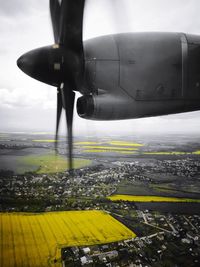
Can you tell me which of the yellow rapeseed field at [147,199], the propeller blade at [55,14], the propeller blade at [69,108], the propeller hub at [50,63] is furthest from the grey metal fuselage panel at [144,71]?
the yellow rapeseed field at [147,199]

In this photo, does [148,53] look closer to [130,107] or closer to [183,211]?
[130,107]

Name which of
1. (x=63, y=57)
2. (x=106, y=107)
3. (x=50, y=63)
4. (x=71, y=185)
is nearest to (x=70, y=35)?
(x=63, y=57)

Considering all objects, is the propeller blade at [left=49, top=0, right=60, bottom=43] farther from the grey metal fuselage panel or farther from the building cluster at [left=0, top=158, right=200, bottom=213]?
the building cluster at [left=0, top=158, right=200, bottom=213]

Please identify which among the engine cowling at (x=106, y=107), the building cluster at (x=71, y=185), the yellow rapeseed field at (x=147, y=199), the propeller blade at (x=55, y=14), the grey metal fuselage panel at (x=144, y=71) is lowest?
the yellow rapeseed field at (x=147, y=199)

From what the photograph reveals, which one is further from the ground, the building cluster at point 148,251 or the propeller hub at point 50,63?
the propeller hub at point 50,63

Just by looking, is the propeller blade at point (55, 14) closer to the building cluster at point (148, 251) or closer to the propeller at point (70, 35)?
the propeller at point (70, 35)

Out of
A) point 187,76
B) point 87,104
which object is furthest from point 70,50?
point 187,76

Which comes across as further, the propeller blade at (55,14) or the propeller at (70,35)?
the propeller blade at (55,14)

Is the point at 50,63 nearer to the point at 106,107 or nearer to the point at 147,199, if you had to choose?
the point at 106,107

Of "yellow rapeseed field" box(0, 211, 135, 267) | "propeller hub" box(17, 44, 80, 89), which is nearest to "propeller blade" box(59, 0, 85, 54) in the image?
"propeller hub" box(17, 44, 80, 89)
